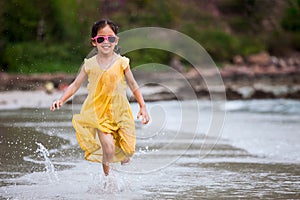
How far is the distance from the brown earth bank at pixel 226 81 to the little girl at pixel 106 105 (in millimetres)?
13593

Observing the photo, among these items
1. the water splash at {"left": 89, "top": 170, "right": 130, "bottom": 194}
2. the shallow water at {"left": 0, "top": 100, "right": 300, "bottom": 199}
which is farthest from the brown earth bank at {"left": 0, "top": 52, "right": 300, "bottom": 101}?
the water splash at {"left": 89, "top": 170, "right": 130, "bottom": 194}

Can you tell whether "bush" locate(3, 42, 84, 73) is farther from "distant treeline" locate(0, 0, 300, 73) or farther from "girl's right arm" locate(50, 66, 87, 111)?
"girl's right arm" locate(50, 66, 87, 111)

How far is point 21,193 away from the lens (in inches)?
281

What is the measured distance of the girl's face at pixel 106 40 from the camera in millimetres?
7371

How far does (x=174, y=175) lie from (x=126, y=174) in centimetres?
55

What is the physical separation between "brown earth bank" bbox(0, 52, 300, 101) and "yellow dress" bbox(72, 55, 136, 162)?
44.7ft

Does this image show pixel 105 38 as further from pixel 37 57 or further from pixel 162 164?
pixel 37 57

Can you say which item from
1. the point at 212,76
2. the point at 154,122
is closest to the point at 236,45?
the point at 212,76

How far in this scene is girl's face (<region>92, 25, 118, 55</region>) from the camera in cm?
737

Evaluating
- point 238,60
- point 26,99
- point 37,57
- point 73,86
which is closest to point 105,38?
point 73,86

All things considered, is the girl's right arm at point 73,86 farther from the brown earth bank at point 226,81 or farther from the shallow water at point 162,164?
the brown earth bank at point 226,81

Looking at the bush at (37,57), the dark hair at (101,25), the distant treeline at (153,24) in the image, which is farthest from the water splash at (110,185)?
the bush at (37,57)

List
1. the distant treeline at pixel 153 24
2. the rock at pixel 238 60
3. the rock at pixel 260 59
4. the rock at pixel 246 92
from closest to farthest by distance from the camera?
1. the distant treeline at pixel 153 24
2. the rock at pixel 246 92
3. the rock at pixel 238 60
4. the rock at pixel 260 59

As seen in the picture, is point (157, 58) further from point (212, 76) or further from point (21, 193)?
point (21, 193)
